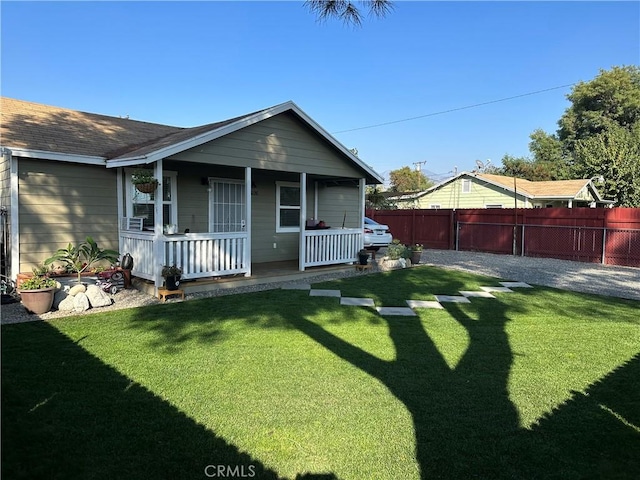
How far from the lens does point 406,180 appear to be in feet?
145

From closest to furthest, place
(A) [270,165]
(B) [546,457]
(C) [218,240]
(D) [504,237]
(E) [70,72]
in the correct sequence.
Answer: (B) [546,457] → (C) [218,240] → (A) [270,165] → (E) [70,72] → (D) [504,237]

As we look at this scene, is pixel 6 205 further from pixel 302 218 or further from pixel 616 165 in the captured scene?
pixel 616 165

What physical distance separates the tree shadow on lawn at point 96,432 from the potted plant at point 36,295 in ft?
7.26

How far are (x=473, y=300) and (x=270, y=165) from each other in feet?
16.1

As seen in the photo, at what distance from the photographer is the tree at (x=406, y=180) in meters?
43.9

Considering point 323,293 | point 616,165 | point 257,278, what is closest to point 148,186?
point 257,278

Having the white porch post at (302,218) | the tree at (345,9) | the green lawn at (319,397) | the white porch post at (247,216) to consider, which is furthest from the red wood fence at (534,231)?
the tree at (345,9)

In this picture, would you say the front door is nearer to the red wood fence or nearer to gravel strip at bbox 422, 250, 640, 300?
gravel strip at bbox 422, 250, 640, 300

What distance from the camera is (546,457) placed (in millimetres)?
2672

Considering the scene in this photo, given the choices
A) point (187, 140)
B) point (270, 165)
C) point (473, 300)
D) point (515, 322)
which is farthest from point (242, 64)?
point (515, 322)

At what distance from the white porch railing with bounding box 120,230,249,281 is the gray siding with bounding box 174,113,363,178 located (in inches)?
58.2

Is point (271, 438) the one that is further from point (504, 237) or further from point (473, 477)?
point (504, 237)

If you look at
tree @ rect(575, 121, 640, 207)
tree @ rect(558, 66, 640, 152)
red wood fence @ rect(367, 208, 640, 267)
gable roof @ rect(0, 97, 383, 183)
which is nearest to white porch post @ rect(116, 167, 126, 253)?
gable roof @ rect(0, 97, 383, 183)

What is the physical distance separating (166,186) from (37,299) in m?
3.79
